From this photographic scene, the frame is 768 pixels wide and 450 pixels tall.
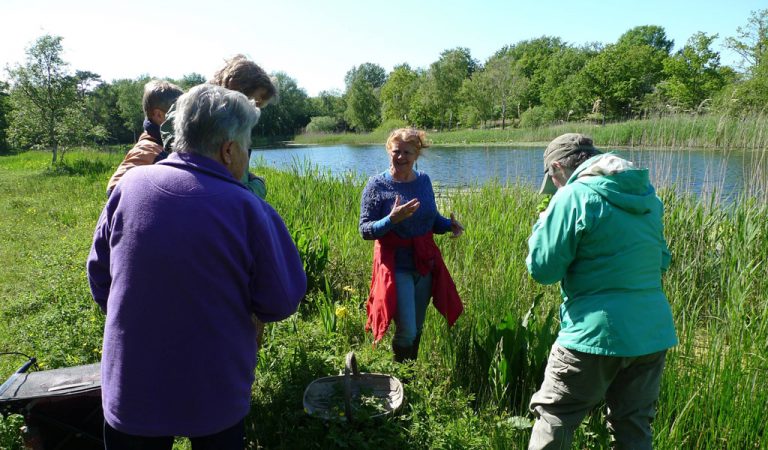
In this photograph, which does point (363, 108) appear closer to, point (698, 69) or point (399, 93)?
point (399, 93)

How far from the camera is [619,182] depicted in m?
1.56

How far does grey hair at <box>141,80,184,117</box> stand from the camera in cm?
233

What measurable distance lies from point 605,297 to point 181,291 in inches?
51.6

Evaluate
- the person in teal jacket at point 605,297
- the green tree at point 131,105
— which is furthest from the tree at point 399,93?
the person in teal jacket at point 605,297

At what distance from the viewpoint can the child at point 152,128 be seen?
2.26m

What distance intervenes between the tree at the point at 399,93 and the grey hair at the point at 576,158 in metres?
44.4

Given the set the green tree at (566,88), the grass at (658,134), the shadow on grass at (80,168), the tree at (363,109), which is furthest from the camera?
the tree at (363,109)

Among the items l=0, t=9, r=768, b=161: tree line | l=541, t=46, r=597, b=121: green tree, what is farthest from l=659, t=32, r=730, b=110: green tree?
l=541, t=46, r=597, b=121: green tree

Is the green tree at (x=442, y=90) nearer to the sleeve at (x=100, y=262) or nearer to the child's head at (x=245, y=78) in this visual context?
the child's head at (x=245, y=78)

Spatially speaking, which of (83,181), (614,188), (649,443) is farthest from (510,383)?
(83,181)

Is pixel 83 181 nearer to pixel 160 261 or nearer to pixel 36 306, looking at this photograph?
pixel 36 306

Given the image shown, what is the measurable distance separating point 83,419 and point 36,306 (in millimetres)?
2517

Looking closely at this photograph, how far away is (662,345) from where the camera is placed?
1.59m

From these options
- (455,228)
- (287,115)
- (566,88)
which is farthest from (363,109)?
(455,228)
